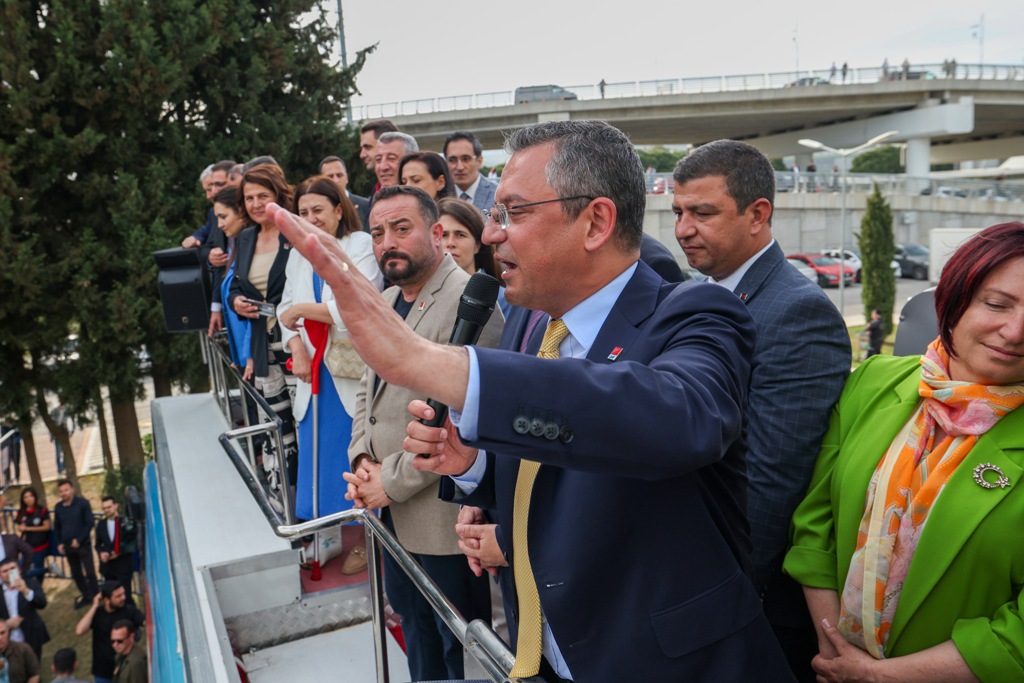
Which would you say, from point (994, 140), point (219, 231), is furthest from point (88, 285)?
point (994, 140)

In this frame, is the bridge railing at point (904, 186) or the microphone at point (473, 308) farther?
the bridge railing at point (904, 186)

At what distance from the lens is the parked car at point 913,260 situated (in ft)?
106

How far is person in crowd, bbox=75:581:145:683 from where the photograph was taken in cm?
838

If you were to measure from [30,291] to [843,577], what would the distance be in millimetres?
13856

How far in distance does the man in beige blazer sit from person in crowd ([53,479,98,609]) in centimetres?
1012

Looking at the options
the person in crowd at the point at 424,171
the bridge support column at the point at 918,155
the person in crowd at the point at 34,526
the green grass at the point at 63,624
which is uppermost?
the bridge support column at the point at 918,155

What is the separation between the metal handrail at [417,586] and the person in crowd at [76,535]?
31.2 feet

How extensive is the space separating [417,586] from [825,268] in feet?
106

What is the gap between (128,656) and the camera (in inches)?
293

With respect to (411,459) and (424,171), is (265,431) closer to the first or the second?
(411,459)

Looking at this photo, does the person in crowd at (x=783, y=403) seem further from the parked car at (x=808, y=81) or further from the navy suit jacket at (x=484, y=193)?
the parked car at (x=808, y=81)

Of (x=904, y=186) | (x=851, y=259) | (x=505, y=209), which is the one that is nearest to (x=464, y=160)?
(x=505, y=209)

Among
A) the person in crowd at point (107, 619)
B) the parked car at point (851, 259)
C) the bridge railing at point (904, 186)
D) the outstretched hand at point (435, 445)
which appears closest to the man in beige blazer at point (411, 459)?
the outstretched hand at point (435, 445)

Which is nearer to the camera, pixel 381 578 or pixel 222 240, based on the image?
pixel 381 578
